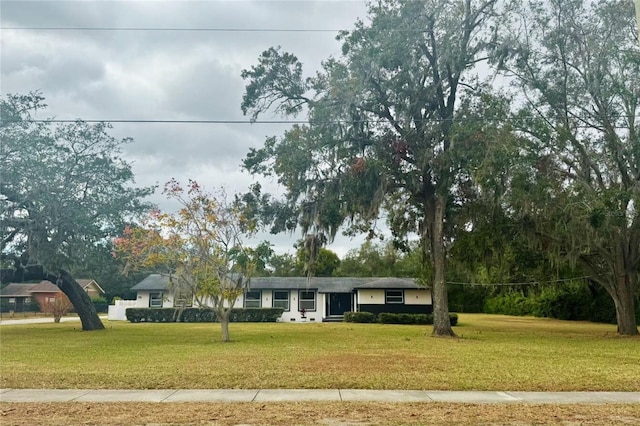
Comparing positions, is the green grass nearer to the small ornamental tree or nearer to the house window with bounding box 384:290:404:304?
the small ornamental tree

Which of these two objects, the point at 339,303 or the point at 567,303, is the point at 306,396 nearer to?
the point at 339,303

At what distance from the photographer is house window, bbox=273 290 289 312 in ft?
120

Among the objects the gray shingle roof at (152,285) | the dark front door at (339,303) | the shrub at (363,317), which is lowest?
the shrub at (363,317)

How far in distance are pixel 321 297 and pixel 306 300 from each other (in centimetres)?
107

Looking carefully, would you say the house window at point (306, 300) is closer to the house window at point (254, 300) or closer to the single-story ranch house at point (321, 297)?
the single-story ranch house at point (321, 297)

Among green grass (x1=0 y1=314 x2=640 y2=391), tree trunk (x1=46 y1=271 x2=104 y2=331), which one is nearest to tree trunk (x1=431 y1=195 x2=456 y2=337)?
green grass (x1=0 y1=314 x2=640 y2=391)

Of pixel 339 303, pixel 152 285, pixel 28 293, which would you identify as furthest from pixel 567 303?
pixel 28 293

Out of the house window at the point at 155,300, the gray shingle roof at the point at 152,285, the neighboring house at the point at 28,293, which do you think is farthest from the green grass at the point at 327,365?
the neighboring house at the point at 28,293

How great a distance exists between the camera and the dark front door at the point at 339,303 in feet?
124

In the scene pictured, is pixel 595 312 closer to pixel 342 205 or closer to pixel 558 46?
pixel 558 46

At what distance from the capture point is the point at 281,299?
36.8 m

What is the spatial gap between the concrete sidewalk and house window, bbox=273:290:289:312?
1118 inches

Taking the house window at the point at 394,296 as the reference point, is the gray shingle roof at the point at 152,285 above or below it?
above

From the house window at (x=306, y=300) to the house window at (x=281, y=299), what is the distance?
2.86ft
